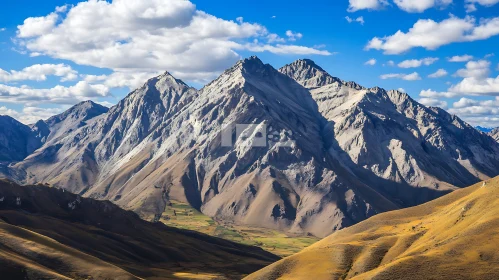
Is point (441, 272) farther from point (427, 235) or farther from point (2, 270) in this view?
point (2, 270)

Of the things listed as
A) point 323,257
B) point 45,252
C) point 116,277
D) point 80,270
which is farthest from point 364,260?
point 45,252

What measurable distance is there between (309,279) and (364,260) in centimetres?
1857

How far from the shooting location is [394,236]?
604 ft

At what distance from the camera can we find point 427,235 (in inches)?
6836

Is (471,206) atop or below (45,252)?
atop

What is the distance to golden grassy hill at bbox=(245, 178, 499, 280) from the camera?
136 m

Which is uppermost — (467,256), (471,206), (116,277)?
(471,206)

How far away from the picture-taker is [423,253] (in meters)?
148

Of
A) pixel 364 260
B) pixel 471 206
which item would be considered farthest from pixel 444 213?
pixel 364 260

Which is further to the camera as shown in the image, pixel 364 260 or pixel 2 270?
pixel 364 260

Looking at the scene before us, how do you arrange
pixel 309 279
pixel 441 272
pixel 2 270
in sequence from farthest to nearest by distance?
1. pixel 309 279
2. pixel 2 270
3. pixel 441 272

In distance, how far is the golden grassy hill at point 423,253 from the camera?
13650 cm

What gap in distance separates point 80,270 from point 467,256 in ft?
381

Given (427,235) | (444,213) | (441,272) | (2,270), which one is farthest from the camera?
(444,213)
